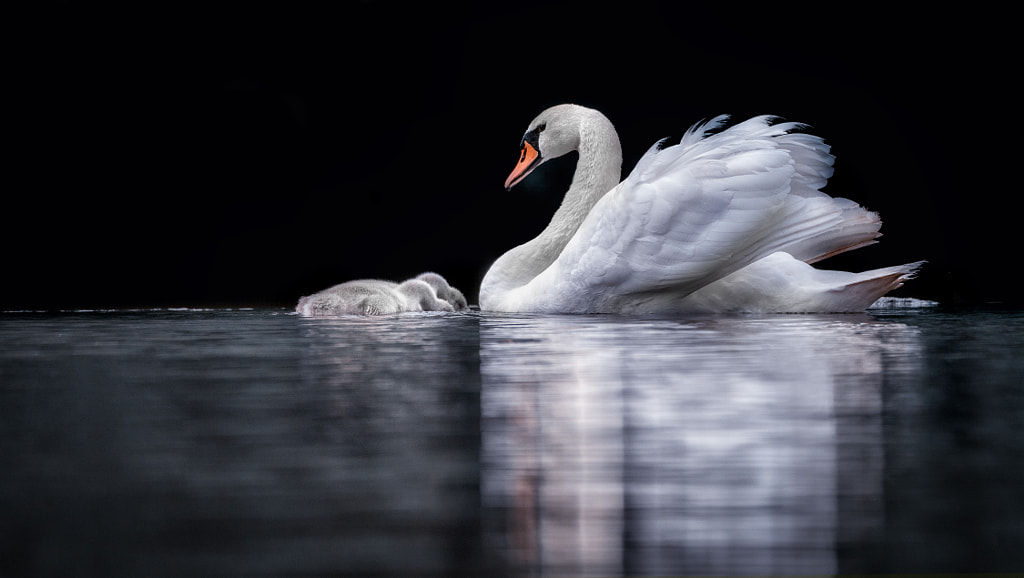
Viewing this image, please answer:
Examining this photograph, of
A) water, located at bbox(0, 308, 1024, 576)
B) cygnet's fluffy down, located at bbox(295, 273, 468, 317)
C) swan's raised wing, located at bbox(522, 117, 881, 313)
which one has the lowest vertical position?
water, located at bbox(0, 308, 1024, 576)

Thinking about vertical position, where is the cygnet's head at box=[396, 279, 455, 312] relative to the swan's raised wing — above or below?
below

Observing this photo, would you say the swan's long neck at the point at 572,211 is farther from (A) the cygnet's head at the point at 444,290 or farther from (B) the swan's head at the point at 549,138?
(A) the cygnet's head at the point at 444,290

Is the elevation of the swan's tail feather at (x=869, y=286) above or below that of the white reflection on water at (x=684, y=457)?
above

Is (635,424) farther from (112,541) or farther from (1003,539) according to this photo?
(112,541)

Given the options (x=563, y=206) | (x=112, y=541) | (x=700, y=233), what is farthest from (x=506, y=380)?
(x=563, y=206)

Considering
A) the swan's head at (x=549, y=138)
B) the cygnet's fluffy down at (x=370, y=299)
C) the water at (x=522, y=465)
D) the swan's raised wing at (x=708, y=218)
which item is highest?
the swan's head at (x=549, y=138)

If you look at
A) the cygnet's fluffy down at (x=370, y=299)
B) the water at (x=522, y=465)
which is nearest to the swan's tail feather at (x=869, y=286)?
the water at (x=522, y=465)

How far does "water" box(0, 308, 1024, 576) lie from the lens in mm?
1002

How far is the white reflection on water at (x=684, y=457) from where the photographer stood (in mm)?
1015

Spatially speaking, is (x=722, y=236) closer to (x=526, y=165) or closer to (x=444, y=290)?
(x=526, y=165)

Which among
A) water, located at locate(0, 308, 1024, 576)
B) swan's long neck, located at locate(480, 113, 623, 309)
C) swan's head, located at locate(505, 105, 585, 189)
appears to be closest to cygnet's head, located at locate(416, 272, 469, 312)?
swan's long neck, located at locate(480, 113, 623, 309)

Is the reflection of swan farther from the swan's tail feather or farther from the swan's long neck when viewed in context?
the swan's long neck

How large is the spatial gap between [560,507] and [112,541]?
50 centimetres

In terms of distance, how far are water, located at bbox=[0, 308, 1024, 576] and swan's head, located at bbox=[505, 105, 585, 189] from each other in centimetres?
313
